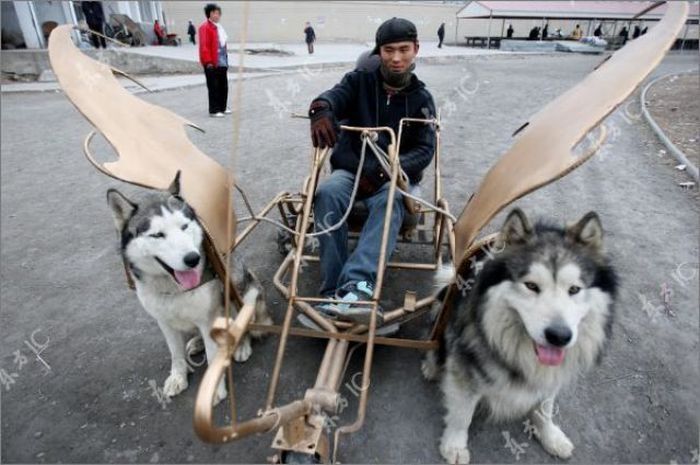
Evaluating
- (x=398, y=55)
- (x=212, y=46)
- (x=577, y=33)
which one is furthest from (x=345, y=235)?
(x=577, y=33)

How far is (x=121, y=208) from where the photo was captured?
219cm

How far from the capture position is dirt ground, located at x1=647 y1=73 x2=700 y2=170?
21.2 ft

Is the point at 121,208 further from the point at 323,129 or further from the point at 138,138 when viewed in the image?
the point at 323,129

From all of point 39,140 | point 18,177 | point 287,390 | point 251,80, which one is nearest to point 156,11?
point 251,80

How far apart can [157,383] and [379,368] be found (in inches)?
59.2

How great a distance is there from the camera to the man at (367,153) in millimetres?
2570

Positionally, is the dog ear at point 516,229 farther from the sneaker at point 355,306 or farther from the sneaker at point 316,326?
the sneaker at point 316,326

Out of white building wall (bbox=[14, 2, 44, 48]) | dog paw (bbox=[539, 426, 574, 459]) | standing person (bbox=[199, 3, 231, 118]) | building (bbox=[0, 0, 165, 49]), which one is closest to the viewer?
dog paw (bbox=[539, 426, 574, 459])

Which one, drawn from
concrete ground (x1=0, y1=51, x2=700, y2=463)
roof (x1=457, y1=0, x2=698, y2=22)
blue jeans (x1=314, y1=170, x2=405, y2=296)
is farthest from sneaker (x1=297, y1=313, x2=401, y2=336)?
roof (x1=457, y1=0, x2=698, y2=22)

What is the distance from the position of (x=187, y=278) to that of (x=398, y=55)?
2154 millimetres

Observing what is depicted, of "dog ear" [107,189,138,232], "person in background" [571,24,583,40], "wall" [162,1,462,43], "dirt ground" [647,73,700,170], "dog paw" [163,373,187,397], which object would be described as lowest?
"dog paw" [163,373,187,397]

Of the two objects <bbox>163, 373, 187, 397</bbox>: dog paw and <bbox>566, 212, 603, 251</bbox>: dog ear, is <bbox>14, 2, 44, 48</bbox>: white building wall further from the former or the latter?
<bbox>566, 212, 603, 251</bbox>: dog ear

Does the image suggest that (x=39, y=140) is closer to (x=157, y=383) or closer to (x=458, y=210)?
(x=157, y=383)

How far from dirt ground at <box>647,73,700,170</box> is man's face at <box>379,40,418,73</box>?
5.05 m
